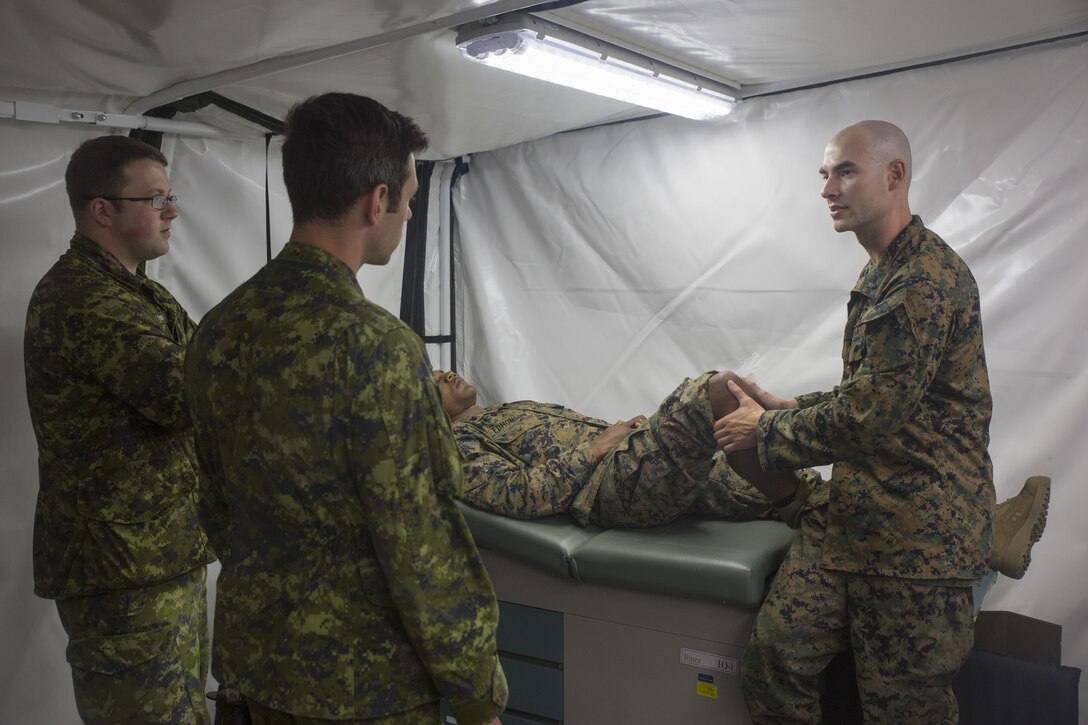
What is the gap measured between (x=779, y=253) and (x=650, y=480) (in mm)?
1213

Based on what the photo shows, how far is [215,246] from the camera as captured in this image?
3453mm

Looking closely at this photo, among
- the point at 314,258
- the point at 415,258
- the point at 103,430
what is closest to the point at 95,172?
the point at 103,430

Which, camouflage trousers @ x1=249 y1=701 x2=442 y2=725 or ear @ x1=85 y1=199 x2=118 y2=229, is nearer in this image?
camouflage trousers @ x1=249 y1=701 x2=442 y2=725

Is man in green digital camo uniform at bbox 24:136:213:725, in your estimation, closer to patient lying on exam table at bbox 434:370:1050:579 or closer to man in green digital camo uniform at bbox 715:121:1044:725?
patient lying on exam table at bbox 434:370:1050:579

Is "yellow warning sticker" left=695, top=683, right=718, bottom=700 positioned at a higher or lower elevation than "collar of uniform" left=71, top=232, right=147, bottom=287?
lower

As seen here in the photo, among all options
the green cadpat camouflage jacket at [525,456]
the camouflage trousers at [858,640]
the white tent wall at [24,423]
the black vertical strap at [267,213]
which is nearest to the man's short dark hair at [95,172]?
the white tent wall at [24,423]

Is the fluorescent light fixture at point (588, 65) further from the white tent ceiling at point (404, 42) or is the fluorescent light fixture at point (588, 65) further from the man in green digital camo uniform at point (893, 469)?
the man in green digital camo uniform at point (893, 469)

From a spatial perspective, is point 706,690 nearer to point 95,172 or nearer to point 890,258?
point 890,258

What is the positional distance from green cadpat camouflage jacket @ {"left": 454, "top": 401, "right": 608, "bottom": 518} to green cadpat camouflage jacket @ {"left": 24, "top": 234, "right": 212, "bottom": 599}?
3.06ft

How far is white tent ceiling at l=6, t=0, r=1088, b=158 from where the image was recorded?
216cm

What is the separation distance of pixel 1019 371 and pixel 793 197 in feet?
3.47

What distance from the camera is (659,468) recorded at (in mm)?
2826

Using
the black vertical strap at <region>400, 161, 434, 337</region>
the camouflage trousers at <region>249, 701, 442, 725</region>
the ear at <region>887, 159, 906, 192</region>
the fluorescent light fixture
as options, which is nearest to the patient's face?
the black vertical strap at <region>400, 161, 434, 337</region>

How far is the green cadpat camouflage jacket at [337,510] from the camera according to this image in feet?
4.26
